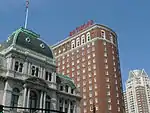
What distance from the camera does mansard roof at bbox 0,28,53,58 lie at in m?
59.1

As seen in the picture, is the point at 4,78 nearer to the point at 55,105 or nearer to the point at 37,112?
the point at 37,112

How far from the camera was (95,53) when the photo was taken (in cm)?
10462

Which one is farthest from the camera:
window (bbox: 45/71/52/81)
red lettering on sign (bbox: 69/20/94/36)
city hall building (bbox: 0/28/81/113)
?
red lettering on sign (bbox: 69/20/94/36)

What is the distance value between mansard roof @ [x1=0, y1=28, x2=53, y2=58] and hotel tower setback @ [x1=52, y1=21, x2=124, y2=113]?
125 feet

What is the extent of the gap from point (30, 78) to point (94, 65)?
51081 mm

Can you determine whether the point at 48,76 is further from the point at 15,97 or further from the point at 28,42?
the point at 15,97

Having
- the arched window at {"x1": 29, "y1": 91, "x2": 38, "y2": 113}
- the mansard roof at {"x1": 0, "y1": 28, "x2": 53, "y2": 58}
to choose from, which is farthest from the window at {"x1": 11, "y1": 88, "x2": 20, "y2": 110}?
the mansard roof at {"x1": 0, "y1": 28, "x2": 53, "y2": 58}

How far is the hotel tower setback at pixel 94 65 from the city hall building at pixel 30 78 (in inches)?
1175

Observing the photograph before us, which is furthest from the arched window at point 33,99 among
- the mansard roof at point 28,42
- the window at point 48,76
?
the mansard roof at point 28,42

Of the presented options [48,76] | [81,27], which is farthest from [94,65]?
[48,76]

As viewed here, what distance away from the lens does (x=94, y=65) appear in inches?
4033

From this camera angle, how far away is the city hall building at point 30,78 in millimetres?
52866

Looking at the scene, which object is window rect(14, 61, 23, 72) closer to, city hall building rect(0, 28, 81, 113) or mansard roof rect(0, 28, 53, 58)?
city hall building rect(0, 28, 81, 113)

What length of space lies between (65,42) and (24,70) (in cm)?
6649
